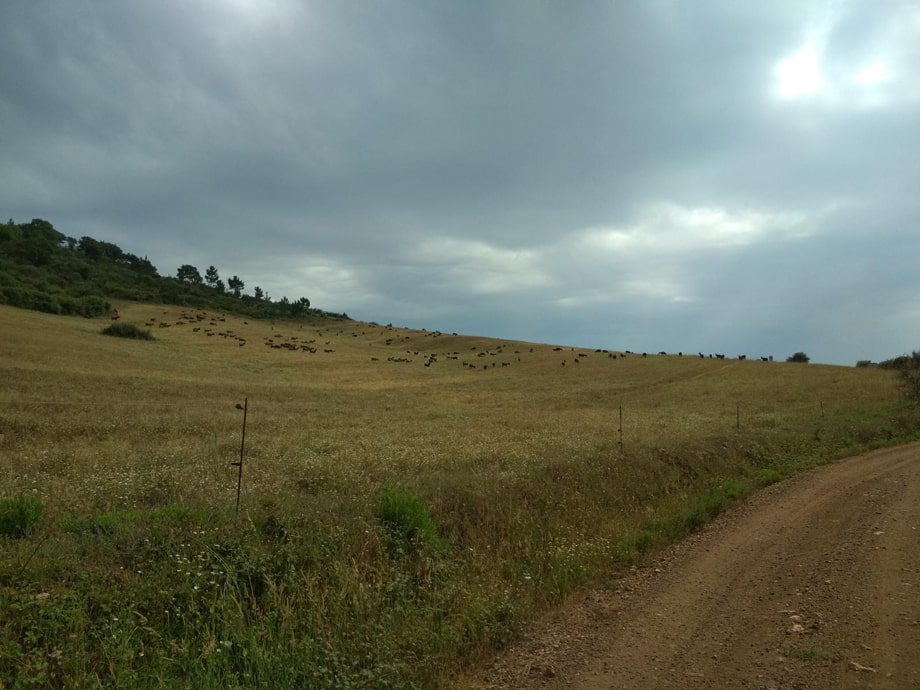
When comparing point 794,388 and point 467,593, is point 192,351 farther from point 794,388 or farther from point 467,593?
point 467,593

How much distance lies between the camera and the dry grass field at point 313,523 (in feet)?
17.3

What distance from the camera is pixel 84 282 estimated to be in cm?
10638

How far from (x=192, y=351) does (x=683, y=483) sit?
59690 millimetres

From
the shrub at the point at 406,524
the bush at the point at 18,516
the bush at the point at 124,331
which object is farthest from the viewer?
the bush at the point at 124,331

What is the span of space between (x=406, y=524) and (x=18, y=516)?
5.02 metres

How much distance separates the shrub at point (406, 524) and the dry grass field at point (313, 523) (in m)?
0.03

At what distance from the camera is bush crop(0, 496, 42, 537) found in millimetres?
7359

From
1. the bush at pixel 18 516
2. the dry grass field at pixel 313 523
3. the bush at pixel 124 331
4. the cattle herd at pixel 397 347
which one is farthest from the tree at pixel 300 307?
the bush at pixel 18 516

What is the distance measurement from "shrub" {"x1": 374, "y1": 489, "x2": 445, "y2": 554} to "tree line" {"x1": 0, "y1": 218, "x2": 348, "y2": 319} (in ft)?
283

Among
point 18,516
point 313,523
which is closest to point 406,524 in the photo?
point 313,523

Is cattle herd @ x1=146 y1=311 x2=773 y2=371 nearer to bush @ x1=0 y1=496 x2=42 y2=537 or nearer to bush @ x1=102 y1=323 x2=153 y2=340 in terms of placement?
bush @ x1=102 y1=323 x2=153 y2=340

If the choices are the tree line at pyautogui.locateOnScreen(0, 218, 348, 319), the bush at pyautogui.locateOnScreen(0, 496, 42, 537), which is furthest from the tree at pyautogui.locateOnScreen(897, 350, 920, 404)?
the tree line at pyautogui.locateOnScreen(0, 218, 348, 319)

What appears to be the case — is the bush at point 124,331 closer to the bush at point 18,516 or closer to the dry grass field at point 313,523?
the dry grass field at point 313,523

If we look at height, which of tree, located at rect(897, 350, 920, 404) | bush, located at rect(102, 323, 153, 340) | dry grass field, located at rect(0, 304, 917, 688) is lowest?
dry grass field, located at rect(0, 304, 917, 688)
